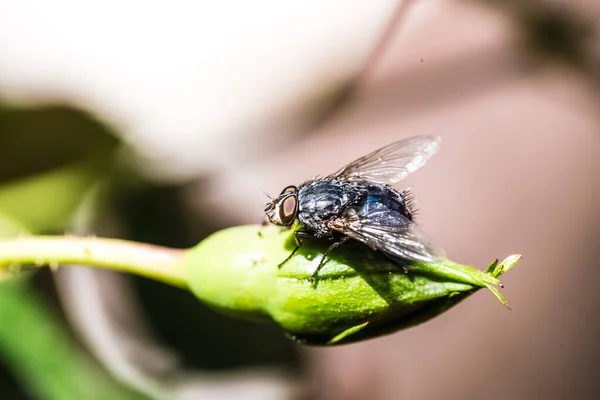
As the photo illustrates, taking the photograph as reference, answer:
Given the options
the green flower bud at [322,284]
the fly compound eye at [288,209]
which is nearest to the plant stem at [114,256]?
the green flower bud at [322,284]

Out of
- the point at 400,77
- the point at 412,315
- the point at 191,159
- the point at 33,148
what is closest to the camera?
the point at 412,315

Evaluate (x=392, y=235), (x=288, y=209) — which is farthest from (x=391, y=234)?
(x=288, y=209)

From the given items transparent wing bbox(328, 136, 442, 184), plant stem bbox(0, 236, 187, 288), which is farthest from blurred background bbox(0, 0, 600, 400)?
transparent wing bbox(328, 136, 442, 184)

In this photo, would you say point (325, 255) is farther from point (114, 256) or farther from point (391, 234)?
point (114, 256)

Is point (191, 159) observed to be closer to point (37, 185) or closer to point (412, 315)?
point (37, 185)

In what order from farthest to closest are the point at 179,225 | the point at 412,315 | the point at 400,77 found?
the point at 400,77 → the point at 179,225 → the point at 412,315

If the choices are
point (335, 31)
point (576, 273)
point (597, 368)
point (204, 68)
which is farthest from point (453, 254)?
point (204, 68)
